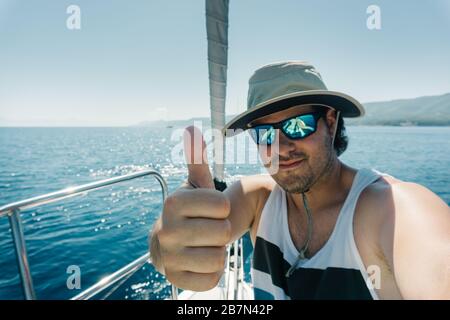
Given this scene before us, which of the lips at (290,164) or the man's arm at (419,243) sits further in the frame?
the lips at (290,164)

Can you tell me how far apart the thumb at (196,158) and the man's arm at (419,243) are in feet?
2.77

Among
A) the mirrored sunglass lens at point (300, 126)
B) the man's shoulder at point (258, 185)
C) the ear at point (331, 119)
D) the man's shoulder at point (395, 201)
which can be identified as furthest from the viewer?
the man's shoulder at point (258, 185)

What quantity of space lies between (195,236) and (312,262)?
→ 90cm

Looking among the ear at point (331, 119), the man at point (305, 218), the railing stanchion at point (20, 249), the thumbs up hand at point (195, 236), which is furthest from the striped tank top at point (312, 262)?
the railing stanchion at point (20, 249)

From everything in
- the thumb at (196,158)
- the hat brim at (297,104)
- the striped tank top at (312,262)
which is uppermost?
the hat brim at (297,104)

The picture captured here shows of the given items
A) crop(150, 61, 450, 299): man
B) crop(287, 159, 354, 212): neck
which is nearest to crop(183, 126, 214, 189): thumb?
crop(150, 61, 450, 299): man

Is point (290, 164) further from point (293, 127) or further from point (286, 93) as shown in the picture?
point (286, 93)

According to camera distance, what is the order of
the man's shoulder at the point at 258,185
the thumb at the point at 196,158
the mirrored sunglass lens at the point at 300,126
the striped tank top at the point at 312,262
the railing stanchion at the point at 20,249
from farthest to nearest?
the man's shoulder at the point at 258,185
the mirrored sunglass lens at the point at 300,126
the railing stanchion at the point at 20,249
the striped tank top at the point at 312,262
the thumb at the point at 196,158

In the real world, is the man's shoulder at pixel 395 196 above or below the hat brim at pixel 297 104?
below

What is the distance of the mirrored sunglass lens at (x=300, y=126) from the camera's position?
165 centimetres

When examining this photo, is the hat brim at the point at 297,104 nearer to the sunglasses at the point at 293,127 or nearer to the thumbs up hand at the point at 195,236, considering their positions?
the sunglasses at the point at 293,127

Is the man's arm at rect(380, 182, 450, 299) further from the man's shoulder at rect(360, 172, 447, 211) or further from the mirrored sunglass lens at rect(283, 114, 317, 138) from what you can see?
the mirrored sunglass lens at rect(283, 114, 317, 138)

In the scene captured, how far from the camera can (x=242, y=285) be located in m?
3.10
